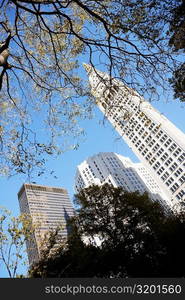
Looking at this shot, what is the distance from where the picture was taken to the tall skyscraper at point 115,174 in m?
130

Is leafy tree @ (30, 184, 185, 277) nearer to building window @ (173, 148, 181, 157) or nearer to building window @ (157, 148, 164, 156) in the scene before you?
building window @ (173, 148, 181, 157)

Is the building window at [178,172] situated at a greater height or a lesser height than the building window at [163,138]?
lesser

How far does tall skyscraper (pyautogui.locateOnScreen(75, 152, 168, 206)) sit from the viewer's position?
130375 millimetres

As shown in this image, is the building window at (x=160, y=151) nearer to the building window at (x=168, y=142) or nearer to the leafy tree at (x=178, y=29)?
the building window at (x=168, y=142)

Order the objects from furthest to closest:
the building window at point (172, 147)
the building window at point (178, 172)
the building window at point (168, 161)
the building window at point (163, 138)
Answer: the building window at point (163, 138)
the building window at point (172, 147)
the building window at point (168, 161)
the building window at point (178, 172)

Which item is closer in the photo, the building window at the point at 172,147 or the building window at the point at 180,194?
the building window at the point at 180,194

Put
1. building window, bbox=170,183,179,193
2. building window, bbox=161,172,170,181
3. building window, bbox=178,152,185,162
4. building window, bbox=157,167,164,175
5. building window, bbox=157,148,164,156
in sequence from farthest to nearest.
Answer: building window, bbox=157,148,164,156 < building window, bbox=157,167,164,175 < building window, bbox=161,172,170,181 < building window, bbox=178,152,185,162 < building window, bbox=170,183,179,193

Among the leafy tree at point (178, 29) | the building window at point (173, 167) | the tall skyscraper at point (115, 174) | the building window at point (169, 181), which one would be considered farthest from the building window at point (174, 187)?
the leafy tree at point (178, 29)

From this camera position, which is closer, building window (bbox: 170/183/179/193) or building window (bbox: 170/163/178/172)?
building window (bbox: 170/183/179/193)

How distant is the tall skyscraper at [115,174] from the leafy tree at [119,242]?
101644 millimetres

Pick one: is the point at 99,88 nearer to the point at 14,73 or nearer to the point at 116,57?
the point at 116,57

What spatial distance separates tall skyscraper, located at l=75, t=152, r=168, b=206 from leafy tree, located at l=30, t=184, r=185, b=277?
4002 inches

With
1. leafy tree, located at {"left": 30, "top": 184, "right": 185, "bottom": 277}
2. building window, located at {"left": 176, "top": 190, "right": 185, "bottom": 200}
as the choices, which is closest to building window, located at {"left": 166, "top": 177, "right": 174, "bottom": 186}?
building window, located at {"left": 176, "top": 190, "right": 185, "bottom": 200}

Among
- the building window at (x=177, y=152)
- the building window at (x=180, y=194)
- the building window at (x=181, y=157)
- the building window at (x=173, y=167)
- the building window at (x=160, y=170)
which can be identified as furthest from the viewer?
the building window at (x=160, y=170)
